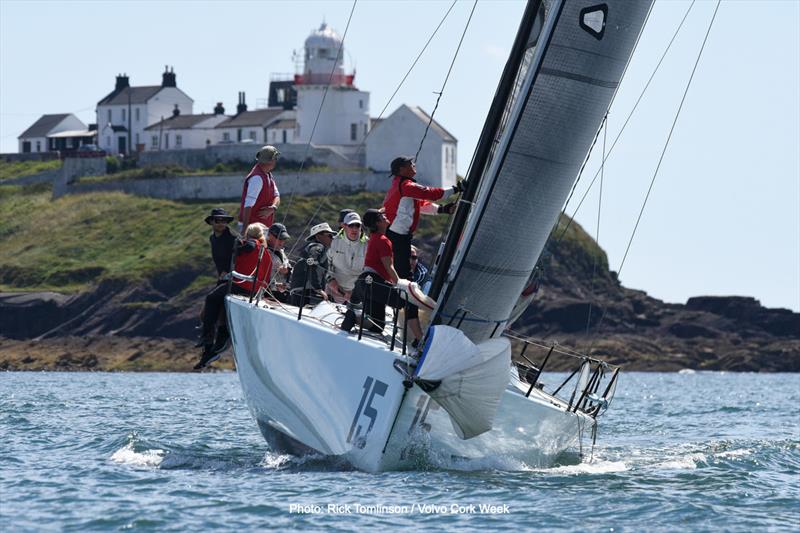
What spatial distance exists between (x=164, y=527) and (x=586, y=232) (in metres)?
72.5

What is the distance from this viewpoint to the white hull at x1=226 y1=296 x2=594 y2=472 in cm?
1175

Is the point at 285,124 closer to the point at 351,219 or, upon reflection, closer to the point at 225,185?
the point at 225,185

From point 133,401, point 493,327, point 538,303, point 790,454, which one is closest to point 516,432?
point 493,327

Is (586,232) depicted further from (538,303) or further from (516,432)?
(516,432)

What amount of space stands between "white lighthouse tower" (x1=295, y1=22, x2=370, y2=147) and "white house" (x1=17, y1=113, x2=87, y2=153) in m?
25.5

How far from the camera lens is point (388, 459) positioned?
11.9 metres

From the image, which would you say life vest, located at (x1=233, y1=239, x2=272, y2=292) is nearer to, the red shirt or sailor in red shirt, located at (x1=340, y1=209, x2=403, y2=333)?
sailor in red shirt, located at (x1=340, y1=209, x2=403, y2=333)

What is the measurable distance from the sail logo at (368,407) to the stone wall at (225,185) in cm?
6192

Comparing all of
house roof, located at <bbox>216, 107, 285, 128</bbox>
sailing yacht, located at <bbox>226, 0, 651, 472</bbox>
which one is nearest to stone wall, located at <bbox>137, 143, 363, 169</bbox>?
house roof, located at <bbox>216, 107, 285, 128</bbox>

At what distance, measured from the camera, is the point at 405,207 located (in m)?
13.3


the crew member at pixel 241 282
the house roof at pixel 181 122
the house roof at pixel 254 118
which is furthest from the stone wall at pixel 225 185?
the crew member at pixel 241 282

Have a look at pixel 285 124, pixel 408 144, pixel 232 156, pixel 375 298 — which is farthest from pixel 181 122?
pixel 375 298

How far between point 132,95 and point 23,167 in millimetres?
8207

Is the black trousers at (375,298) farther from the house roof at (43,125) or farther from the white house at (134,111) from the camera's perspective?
the house roof at (43,125)
